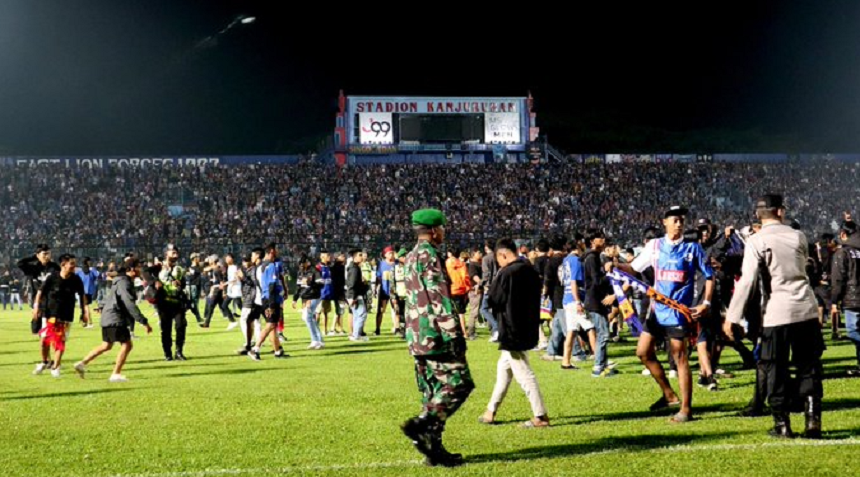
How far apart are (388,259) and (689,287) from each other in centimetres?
1485

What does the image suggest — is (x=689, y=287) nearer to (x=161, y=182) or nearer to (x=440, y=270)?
(x=440, y=270)

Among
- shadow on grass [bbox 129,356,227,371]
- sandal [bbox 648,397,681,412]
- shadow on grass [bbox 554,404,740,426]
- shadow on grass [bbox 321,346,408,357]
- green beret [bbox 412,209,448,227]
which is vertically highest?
green beret [bbox 412,209,448,227]

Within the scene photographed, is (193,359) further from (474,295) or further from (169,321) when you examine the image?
(474,295)

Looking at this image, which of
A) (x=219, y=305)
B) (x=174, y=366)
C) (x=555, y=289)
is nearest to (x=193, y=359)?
(x=174, y=366)

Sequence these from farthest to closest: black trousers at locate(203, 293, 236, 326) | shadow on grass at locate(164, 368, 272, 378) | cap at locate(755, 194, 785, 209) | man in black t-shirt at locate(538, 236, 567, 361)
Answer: black trousers at locate(203, 293, 236, 326) < man in black t-shirt at locate(538, 236, 567, 361) < shadow on grass at locate(164, 368, 272, 378) < cap at locate(755, 194, 785, 209)

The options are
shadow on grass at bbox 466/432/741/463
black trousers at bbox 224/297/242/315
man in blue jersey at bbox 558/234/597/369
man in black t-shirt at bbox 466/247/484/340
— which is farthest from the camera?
black trousers at bbox 224/297/242/315

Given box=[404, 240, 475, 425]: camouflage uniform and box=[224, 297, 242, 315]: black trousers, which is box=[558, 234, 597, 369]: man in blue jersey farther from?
box=[224, 297, 242, 315]: black trousers

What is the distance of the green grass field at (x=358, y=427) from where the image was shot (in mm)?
8406

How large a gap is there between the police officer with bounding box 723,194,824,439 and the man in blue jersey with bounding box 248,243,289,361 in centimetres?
1093

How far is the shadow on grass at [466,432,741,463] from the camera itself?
28.7ft

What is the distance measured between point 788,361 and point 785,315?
15.8 inches

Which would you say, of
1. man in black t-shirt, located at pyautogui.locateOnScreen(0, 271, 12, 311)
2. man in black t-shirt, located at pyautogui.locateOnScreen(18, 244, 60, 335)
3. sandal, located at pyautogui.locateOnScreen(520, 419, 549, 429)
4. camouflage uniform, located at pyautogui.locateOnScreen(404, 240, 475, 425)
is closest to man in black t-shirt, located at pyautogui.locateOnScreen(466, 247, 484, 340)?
man in black t-shirt, located at pyautogui.locateOnScreen(18, 244, 60, 335)

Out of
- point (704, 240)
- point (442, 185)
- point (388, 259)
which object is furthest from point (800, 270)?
point (442, 185)

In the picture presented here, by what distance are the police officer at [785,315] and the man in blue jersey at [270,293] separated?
10935mm
